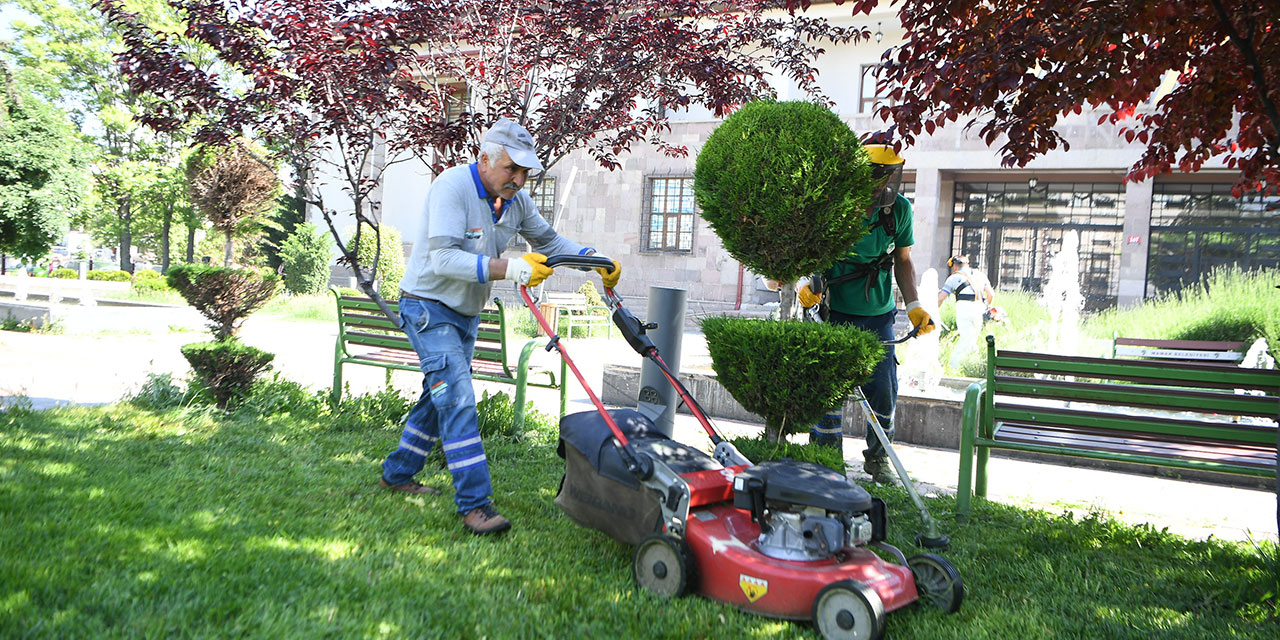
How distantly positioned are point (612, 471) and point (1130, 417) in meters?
2.91

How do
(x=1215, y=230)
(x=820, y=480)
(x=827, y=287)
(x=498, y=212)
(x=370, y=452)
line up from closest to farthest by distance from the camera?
1. (x=820, y=480)
2. (x=498, y=212)
3. (x=827, y=287)
4. (x=370, y=452)
5. (x=1215, y=230)

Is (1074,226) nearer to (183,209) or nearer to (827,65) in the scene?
(827,65)

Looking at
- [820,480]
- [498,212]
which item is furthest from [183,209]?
[820,480]

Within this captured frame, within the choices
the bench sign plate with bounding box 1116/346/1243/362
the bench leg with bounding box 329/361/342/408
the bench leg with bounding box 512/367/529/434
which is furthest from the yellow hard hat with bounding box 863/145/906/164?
the bench sign plate with bounding box 1116/346/1243/362

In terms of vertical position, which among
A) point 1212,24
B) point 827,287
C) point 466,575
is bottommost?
point 466,575

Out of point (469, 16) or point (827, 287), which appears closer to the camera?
point (827, 287)

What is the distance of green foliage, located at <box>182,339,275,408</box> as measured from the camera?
6.59 m

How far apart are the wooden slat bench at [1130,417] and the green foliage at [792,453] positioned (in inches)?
49.0

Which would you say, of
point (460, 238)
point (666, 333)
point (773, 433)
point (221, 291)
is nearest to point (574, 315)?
point (221, 291)

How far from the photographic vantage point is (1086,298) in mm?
A: 21531

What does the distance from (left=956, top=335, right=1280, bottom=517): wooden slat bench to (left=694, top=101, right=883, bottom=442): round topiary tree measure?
129 centimetres

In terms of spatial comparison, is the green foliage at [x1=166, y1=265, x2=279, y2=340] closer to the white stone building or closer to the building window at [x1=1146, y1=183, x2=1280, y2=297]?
the white stone building

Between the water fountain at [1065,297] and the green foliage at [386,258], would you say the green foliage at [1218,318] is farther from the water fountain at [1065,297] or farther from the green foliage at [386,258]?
the green foliage at [386,258]

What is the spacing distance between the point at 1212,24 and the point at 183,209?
110ft
